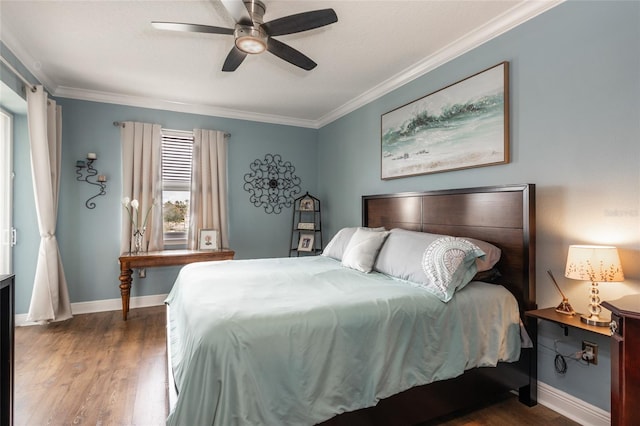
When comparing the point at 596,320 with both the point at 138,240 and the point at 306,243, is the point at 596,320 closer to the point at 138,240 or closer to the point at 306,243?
the point at 306,243

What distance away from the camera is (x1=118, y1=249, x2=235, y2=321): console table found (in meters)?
3.53

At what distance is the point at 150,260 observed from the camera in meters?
3.62

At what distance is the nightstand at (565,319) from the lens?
1.62m

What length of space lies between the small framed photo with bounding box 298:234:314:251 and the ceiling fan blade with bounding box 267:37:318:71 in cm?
262

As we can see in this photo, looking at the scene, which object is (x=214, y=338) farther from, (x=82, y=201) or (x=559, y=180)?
(x=82, y=201)

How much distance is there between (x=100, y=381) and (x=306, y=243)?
2.84 meters

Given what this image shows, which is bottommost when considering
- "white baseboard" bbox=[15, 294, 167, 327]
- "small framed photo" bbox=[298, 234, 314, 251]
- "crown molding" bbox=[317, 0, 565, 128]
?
"white baseboard" bbox=[15, 294, 167, 327]

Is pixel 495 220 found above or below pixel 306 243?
above

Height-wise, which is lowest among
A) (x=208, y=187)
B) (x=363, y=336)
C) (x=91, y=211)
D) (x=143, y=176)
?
(x=363, y=336)

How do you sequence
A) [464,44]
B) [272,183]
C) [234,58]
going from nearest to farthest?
[234,58] < [464,44] < [272,183]

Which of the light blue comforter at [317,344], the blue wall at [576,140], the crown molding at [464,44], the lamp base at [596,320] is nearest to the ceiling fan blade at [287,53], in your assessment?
the crown molding at [464,44]

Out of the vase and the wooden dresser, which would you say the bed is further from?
the vase

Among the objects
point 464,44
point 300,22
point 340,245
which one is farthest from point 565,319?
point 300,22

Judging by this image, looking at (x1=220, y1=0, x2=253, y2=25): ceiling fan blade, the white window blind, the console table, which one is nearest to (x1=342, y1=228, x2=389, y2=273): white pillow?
(x1=220, y1=0, x2=253, y2=25): ceiling fan blade
